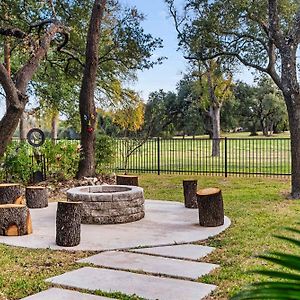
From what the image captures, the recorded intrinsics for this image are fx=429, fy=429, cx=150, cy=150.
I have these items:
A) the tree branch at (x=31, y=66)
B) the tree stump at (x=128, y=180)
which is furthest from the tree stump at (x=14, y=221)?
the tree branch at (x=31, y=66)

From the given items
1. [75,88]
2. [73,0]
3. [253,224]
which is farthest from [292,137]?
[75,88]

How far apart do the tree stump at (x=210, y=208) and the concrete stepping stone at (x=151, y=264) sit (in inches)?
71.6

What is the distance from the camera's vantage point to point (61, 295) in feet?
11.9

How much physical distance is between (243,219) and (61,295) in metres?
4.06

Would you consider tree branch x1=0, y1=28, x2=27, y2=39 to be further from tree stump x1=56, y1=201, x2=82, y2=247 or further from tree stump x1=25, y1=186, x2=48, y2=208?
tree stump x1=56, y1=201, x2=82, y2=247

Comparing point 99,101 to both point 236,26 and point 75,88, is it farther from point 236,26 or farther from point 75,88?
point 236,26

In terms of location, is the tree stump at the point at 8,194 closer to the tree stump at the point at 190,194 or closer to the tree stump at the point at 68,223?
the tree stump at the point at 68,223

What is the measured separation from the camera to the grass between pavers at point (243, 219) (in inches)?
163

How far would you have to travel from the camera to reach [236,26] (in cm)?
1055

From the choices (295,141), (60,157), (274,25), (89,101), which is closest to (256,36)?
(274,25)

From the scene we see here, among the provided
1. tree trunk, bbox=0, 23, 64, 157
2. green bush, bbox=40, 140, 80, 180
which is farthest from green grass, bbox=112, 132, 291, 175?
tree trunk, bbox=0, 23, 64, 157

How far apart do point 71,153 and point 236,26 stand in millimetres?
5437

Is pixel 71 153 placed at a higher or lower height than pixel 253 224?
higher

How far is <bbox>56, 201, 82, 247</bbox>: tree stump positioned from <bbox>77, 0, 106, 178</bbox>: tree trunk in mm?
6600
